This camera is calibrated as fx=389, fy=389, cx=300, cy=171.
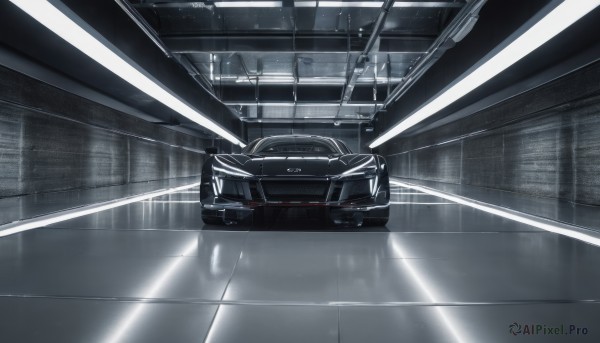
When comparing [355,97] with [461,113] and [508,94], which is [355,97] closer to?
[461,113]

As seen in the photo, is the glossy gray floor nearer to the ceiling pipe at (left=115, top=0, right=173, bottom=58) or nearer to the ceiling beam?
the ceiling pipe at (left=115, top=0, right=173, bottom=58)

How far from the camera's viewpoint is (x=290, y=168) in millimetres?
3463

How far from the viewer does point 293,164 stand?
3543mm

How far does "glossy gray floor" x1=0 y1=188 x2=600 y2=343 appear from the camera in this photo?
1481 mm

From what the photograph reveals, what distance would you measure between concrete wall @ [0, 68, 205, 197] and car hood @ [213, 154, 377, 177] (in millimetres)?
5072

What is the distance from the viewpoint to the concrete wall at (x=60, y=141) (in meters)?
6.69

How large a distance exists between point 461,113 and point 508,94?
9.08ft

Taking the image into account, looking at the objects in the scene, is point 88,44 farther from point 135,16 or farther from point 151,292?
point 151,292

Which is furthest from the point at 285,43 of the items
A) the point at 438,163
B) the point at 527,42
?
the point at 438,163

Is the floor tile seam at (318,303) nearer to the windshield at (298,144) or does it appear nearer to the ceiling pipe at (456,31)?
the windshield at (298,144)

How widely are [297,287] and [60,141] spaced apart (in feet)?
26.8

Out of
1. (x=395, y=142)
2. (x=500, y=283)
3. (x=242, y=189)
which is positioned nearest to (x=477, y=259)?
(x=500, y=283)

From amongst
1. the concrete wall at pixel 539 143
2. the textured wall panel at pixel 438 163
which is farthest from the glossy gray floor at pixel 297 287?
the textured wall panel at pixel 438 163

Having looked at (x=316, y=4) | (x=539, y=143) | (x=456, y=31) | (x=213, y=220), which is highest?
(x=316, y=4)
